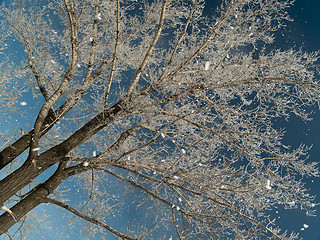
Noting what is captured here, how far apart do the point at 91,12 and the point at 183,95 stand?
12.5 ft

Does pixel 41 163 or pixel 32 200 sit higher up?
pixel 41 163

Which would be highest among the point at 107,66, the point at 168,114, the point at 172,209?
the point at 107,66

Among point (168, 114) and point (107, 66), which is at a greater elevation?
point (107, 66)

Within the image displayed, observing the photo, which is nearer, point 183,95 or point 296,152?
point 296,152

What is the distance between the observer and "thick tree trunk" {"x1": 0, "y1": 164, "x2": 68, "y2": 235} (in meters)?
4.31

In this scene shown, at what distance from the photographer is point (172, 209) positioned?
4762 mm

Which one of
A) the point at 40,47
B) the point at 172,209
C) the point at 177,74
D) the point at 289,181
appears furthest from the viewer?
the point at 40,47

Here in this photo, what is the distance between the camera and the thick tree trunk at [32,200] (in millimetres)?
4312

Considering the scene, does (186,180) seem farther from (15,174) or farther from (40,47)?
(40,47)

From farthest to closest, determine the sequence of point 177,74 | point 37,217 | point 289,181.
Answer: point 37,217 < point 177,74 < point 289,181

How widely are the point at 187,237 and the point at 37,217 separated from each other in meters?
4.56

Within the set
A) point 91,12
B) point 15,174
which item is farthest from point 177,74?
point 15,174

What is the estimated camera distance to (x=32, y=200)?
4.66 metres

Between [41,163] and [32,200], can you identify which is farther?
[32,200]
